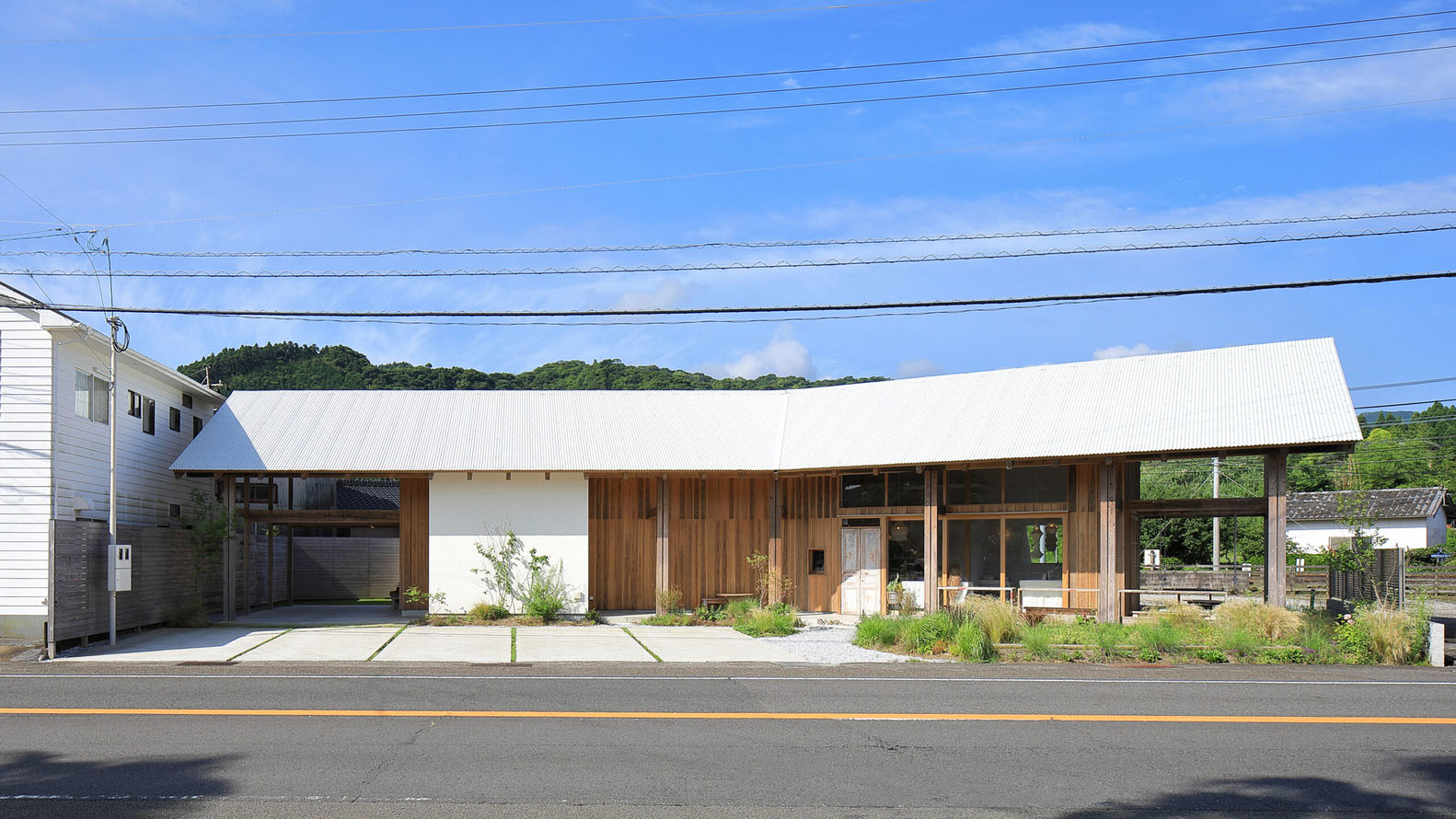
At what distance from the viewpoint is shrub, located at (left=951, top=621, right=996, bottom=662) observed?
17.6 metres

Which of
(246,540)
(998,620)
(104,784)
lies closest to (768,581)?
(998,620)

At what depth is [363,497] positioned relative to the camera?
1651 inches

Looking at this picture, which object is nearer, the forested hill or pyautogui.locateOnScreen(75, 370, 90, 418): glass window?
pyautogui.locateOnScreen(75, 370, 90, 418): glass window

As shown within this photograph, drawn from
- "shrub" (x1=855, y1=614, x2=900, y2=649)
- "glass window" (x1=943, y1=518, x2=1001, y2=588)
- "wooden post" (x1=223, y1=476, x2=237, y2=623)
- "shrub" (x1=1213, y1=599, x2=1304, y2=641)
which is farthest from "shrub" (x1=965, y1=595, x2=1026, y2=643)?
"wooden post" (x1=223, y1=476, x2=237, y2=623)

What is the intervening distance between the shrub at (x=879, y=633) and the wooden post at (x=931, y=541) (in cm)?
295

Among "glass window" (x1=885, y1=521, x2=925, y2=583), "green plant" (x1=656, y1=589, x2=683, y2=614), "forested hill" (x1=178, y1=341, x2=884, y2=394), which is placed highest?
"forested hill" (x1=178, y1=341, x2=884, y2=394)

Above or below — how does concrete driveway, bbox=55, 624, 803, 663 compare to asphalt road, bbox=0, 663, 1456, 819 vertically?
below

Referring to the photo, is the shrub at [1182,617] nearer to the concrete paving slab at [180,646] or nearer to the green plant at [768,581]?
the green plant at [768,581]

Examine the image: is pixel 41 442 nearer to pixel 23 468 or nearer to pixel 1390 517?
pixel 23 468

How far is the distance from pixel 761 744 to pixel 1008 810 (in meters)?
2.95

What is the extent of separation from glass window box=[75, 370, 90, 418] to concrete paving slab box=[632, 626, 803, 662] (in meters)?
10.8

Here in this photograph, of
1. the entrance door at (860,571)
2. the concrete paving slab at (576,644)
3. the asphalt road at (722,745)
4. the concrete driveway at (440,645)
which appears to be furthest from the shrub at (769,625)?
the asphalt road at (722,745)

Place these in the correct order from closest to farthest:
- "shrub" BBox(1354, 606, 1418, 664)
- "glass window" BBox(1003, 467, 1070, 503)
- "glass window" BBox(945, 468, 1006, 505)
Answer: "shrub" BBox(1354, 606, 1418, 664)
"glass window" BBox(1003, 467, 1070, 503)
"glass window" BBox(945, 468, 1006, 505)

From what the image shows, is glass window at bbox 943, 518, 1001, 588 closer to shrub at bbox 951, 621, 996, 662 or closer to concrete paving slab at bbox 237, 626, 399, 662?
shrub at bbox 951, 621, 996, 662
